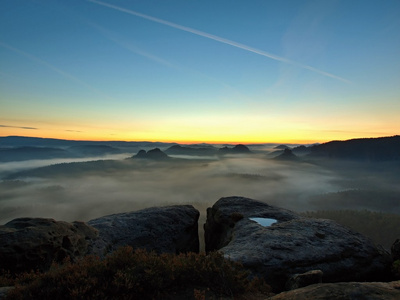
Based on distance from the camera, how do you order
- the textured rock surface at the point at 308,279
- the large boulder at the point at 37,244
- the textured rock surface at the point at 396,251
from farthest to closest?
the textured rock surface at the point at 396,251 → the large boulder at the point at 37,244 → the textured rock surface at the point at 308,279

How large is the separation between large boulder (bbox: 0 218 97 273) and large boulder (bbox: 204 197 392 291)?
9.28 meters

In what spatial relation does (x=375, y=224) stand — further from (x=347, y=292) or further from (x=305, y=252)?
(x=347, y=292)

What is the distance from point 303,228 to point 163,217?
13.0 metres

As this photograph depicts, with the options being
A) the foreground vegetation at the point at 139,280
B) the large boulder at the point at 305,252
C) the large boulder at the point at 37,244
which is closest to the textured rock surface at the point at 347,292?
the foreground vegetation at the point at 139,280

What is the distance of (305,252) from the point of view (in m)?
13.6

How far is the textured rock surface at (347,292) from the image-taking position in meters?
5.18

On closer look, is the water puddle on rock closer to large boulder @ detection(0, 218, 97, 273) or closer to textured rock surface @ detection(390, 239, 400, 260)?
textured rock surface @ detection(390, 239, 400, 260)

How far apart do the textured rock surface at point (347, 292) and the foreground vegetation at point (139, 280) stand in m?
1.90

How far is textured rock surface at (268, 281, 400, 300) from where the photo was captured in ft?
17.0

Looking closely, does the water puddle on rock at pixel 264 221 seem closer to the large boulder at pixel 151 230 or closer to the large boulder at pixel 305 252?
the large boulder at pixel 305 252

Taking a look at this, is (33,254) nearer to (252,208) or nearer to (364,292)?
(364,292)

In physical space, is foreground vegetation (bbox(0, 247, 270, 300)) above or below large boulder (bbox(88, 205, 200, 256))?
above

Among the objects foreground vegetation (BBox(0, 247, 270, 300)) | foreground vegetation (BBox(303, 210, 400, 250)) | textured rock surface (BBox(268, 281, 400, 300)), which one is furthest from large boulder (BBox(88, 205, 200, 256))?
foreground vegetation (BBox(303, 210, 400, 250))

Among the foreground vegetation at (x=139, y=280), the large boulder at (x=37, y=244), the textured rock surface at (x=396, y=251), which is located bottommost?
the textured rock surface at (x=396, y=251)
